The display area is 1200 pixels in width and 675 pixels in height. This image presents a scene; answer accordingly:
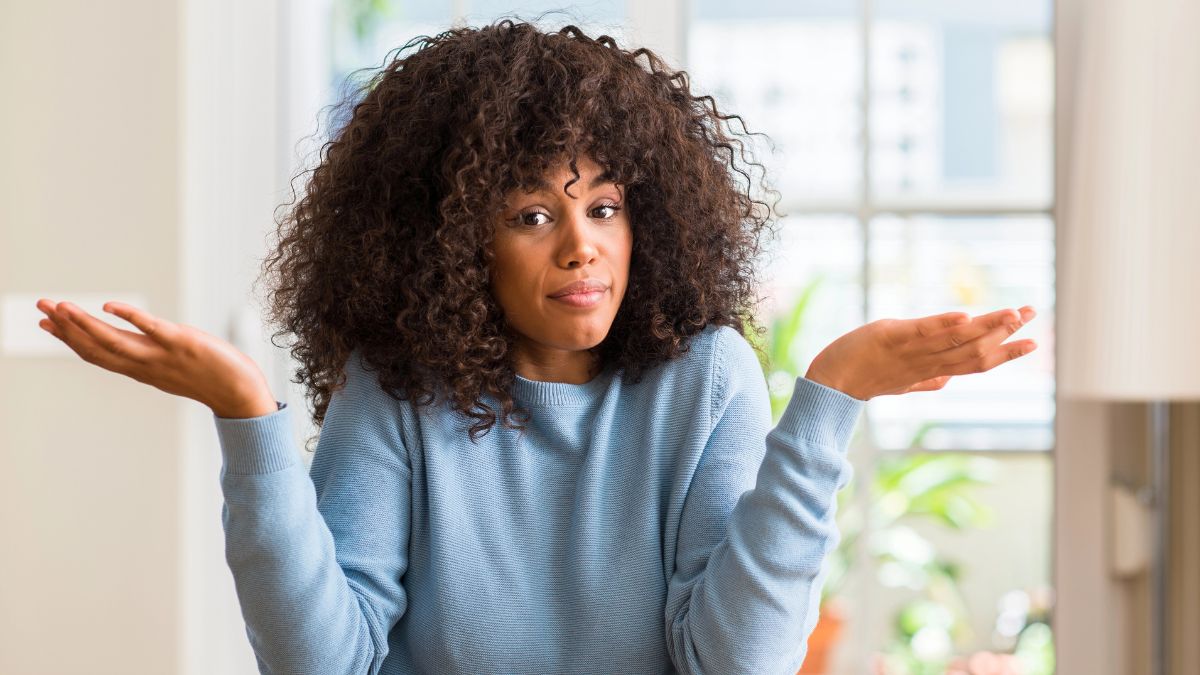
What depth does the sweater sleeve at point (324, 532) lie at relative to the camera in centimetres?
89

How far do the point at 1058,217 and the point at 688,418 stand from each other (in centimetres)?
151

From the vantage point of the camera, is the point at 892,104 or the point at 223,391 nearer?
the point at 223,391

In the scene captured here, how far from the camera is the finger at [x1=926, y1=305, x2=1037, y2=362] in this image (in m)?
0.83

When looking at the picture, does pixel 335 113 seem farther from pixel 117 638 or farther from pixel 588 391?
pixel 117 638

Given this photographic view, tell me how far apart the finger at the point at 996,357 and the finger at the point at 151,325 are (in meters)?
0.54

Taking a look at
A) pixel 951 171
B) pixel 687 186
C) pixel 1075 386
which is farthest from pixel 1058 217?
pixel 687 186

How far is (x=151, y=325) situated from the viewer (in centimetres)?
81

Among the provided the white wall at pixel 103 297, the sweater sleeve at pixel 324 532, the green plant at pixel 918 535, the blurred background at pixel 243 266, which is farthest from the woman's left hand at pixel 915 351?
the green plant at pixel 918 535

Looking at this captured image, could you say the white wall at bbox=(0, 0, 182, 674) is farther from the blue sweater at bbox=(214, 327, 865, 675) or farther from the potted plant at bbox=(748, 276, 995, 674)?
the potted plant at bbox=(748, 276, 995, 674)

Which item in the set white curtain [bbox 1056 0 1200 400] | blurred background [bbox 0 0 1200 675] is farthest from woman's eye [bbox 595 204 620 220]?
white curtain [bbox 1056 0 1200 400]

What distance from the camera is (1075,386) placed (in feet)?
6.86

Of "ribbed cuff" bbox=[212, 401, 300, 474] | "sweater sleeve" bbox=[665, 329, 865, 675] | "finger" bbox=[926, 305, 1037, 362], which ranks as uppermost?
"finger" bbox=[926, 305, 1037, 362]

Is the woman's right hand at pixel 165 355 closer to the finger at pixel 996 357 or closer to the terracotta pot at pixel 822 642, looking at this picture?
the finger at pixel 996 357

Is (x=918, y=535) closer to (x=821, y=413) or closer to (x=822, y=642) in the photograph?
(x=822, y=642)
